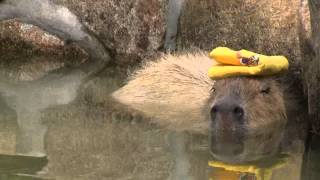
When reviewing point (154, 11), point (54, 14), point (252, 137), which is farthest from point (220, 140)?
point (54, 14)

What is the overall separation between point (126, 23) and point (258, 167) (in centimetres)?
292

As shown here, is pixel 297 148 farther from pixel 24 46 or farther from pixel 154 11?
pixel 24 46

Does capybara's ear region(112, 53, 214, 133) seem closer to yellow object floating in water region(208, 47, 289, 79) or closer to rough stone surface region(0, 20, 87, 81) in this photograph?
yellow object floating in water region(208, 47, 289, 79)

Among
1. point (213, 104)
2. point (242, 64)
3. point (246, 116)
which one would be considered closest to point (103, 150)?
point (213, 104)

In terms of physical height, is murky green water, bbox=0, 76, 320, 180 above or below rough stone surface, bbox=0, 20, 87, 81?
below

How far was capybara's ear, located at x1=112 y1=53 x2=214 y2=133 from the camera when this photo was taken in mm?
5027

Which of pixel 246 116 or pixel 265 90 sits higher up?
pixel 265 90

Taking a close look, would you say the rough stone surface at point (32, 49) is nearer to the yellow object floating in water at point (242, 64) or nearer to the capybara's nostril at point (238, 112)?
the yellow object floating in water at point (242, 64)

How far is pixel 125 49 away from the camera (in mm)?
6531

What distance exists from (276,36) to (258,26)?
0.66 feet

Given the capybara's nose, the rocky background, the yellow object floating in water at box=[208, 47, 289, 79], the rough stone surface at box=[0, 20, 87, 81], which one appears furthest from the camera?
the rough stone surface at box=[0, 20, 87, 81]

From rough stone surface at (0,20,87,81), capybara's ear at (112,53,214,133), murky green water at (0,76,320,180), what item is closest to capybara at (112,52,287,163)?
capybara's ear at (112,53,214,133)

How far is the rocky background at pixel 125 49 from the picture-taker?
4.20 metres

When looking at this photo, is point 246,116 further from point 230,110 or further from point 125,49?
point 125,49
